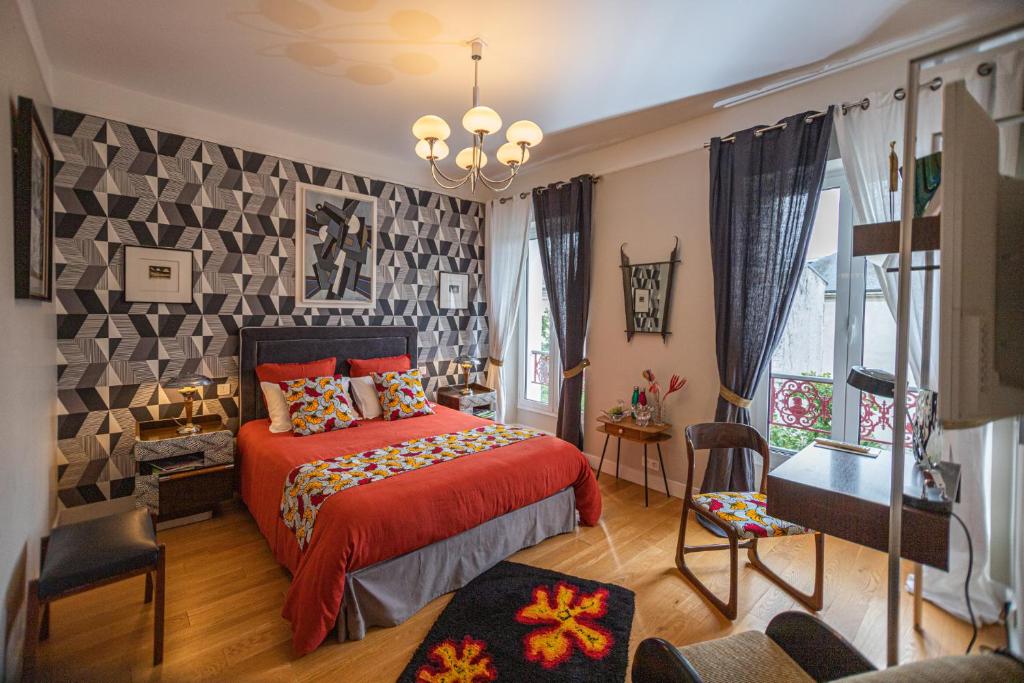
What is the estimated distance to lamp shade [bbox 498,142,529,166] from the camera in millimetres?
2434

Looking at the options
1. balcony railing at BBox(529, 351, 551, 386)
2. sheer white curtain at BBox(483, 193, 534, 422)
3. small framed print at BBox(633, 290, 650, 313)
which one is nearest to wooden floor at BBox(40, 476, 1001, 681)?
small framed print at BBox(633, 290, 650, 313)

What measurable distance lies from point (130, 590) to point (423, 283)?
318cm

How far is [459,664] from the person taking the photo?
5.88ft

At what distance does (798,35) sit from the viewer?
2264mm

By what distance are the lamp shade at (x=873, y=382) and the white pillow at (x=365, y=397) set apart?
3.14m

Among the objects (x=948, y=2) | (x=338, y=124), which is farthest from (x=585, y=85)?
(x=338, y=124)

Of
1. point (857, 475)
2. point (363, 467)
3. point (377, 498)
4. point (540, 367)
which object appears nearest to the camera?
point (857, 475)

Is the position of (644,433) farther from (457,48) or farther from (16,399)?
(16,399)

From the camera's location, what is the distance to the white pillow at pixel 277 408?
10.3 ft

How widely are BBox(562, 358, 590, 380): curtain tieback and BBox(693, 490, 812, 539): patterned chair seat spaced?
5.97 ft

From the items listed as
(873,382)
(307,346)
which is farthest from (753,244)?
(307,346)

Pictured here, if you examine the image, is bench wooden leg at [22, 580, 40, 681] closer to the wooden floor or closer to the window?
the wooden floor

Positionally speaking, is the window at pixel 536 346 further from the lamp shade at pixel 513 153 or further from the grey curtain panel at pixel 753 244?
the lamp shade at pixel 513 153

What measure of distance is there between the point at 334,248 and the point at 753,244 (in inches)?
133
